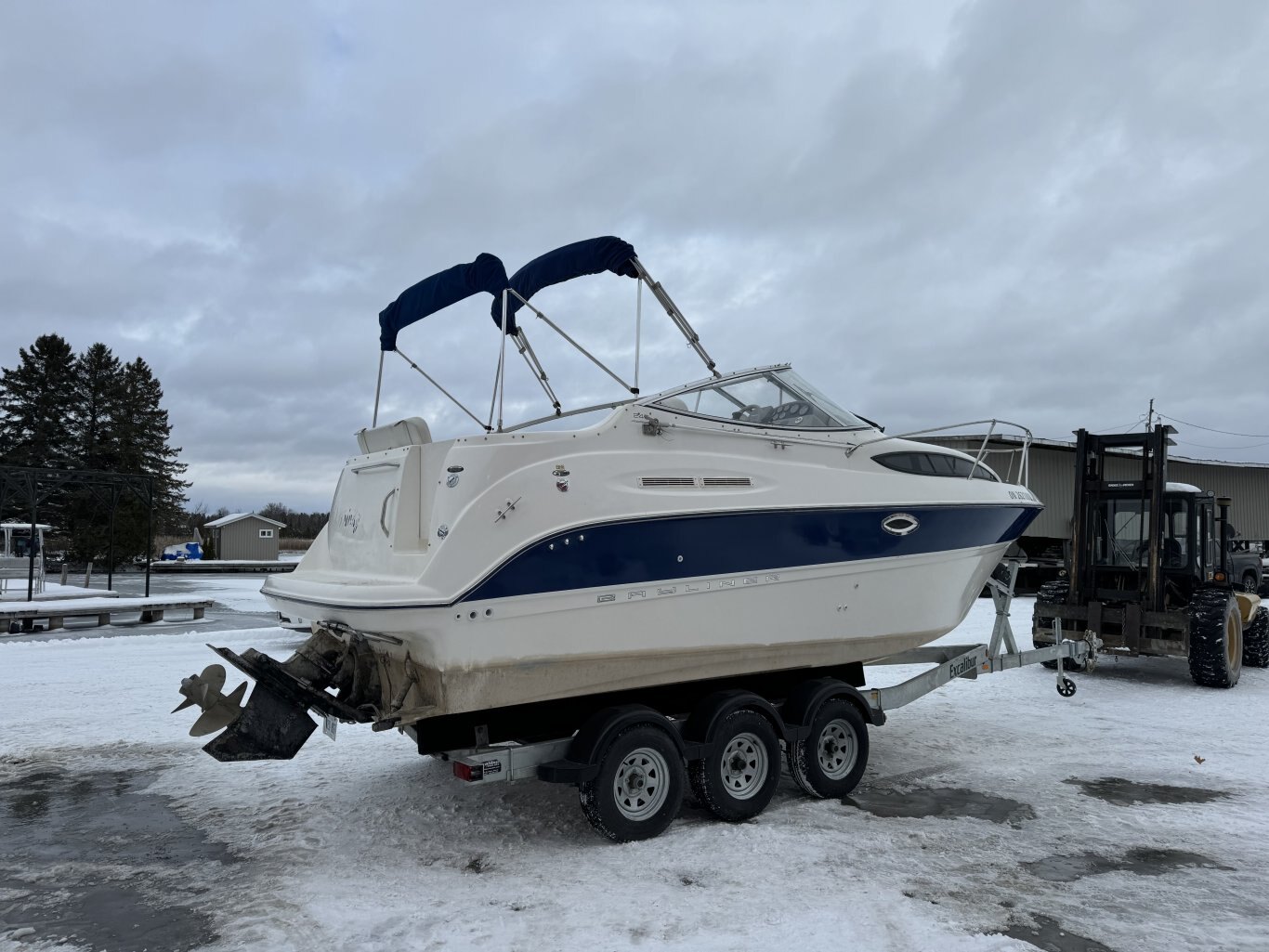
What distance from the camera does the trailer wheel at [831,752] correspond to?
567 cm

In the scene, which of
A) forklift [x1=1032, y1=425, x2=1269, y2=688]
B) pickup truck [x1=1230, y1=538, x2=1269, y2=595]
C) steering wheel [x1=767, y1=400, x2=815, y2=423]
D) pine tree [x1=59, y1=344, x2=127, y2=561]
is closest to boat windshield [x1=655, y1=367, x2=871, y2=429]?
steering wheel [x1=767, y1=400, x2=815, y2=423]

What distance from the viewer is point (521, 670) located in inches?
182

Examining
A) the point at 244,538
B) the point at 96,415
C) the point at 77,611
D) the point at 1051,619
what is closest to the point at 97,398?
the point at 96,415

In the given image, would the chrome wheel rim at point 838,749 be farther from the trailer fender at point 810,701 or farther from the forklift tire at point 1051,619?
the forklift tire at point 1051,619

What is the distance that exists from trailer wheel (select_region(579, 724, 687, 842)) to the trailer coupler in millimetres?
1280

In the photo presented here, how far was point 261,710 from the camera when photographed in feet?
15.4

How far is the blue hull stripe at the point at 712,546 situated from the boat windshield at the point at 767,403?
634 mm

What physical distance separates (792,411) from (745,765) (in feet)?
7.30

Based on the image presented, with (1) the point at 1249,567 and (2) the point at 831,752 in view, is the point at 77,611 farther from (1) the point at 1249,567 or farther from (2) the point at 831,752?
(1) the point at 1249,567

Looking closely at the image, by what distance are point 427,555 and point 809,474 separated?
238 centimetres

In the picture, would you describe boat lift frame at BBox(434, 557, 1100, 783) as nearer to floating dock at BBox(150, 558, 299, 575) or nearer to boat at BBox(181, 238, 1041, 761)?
boat at BBox(181, 238, 1041, 761)

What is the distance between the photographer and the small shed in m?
42.1

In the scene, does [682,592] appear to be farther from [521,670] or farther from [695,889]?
[695,889]

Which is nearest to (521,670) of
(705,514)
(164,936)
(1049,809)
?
(705,514)
